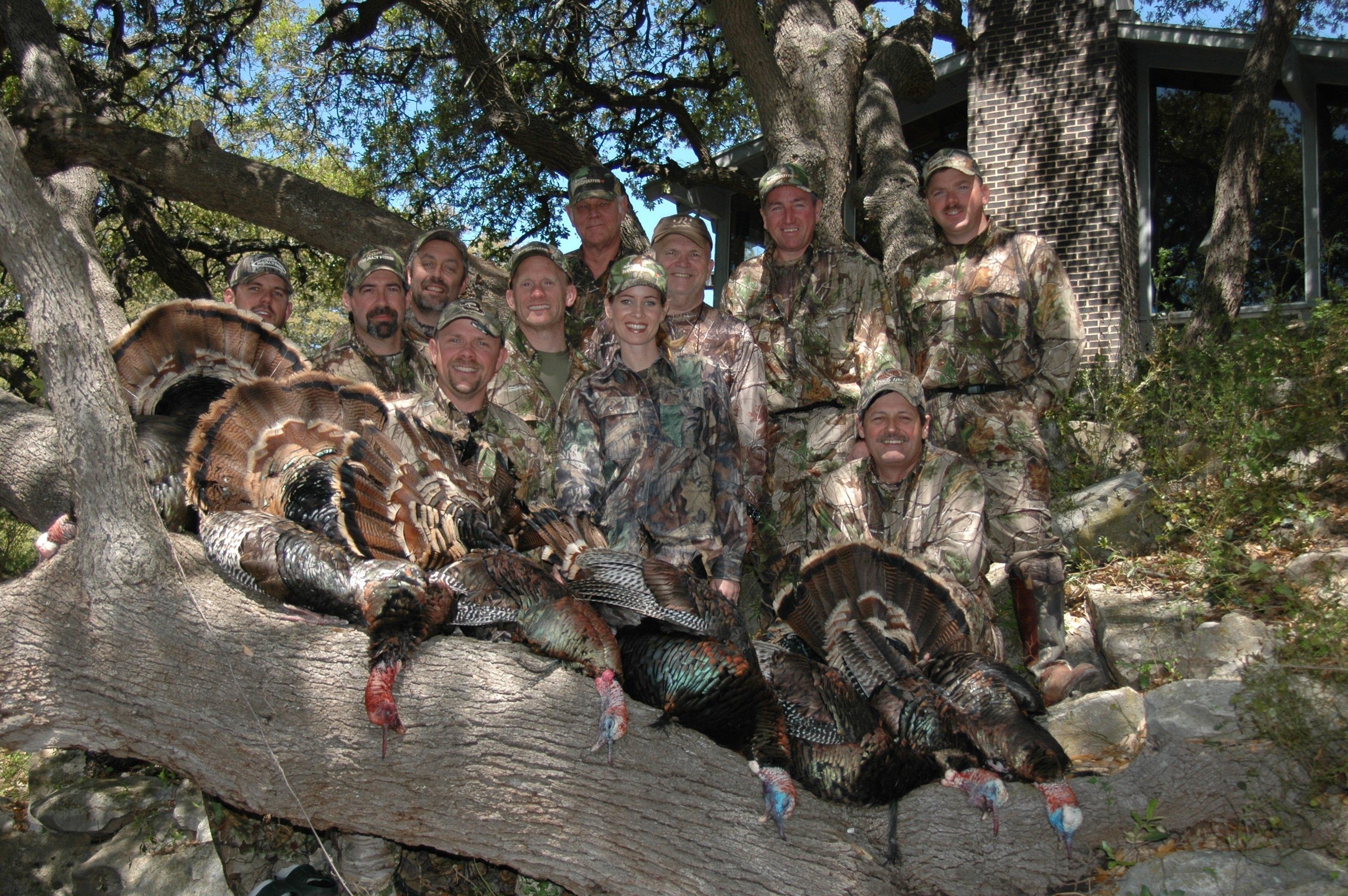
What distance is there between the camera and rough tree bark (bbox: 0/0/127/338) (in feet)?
25.0

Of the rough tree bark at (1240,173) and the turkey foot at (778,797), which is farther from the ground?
the rough tree bark at (1240,173)

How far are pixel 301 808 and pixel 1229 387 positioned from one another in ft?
19.3

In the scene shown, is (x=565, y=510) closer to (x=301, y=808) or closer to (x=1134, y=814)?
(x=301, y=808)

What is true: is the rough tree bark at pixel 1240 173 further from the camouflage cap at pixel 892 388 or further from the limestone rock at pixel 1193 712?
the limestone rock at pixel 1193 712

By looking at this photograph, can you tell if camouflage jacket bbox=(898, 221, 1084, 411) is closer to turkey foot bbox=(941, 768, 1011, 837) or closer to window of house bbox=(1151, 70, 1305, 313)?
turkey foot bbox=(941, 768, 1011, 837)

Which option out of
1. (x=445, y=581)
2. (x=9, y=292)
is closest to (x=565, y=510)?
(x=445, y=581)

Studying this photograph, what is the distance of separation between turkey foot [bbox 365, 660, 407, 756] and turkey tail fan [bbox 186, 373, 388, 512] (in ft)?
3.50

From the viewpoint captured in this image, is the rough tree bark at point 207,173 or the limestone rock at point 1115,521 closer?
the limestone rock at point 1115,521

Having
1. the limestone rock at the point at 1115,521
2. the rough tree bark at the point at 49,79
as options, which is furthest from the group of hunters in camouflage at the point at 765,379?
the rough tree bark at the point at 49,79

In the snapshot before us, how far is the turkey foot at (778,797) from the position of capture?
3.18 m

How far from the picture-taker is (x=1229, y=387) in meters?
6.48

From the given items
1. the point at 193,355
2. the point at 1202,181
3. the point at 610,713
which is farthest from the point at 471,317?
the point at 1202,181

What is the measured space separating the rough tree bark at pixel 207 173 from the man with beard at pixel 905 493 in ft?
12.5

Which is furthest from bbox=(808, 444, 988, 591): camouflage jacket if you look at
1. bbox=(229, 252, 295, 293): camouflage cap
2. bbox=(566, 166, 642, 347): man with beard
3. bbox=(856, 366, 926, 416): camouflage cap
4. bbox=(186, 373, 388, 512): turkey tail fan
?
bbox=(229, 252, 295, 293): camouflage cap
